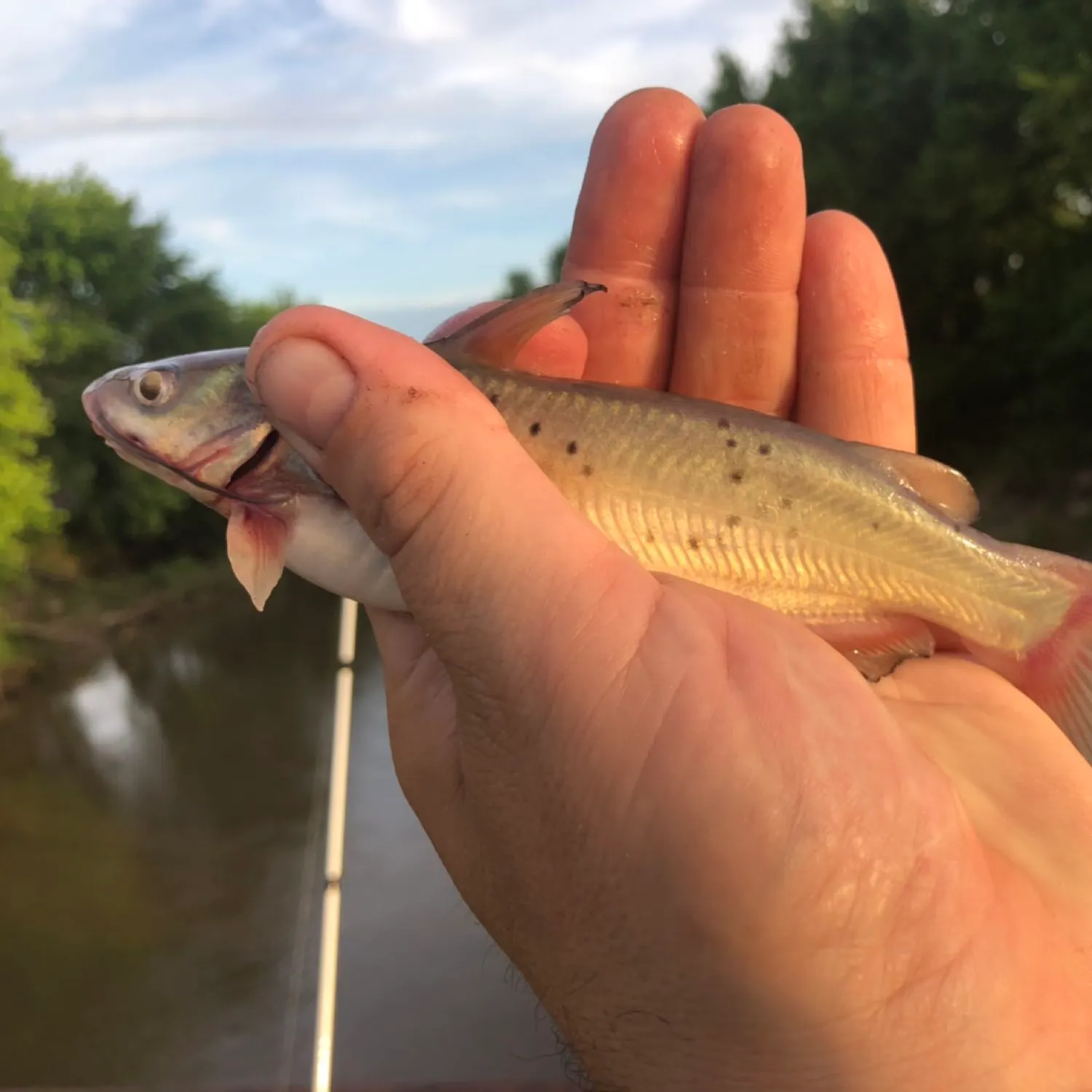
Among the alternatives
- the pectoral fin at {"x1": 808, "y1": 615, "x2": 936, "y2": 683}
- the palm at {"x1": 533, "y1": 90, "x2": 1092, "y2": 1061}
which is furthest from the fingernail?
the pectoral fin at {"x1": 808, "y1": 615, "x2": 936, "y2": 683}

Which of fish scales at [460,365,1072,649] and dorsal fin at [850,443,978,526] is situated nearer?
fish scales at [460,365,1072,649]

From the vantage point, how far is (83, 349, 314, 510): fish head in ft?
9.56

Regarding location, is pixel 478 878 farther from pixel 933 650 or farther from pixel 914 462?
pixel 914 462

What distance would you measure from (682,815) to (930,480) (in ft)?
5.44

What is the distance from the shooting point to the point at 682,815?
2.19m

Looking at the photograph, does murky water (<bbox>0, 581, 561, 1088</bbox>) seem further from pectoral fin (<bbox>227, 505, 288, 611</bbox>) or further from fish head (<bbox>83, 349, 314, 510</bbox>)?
fish head (<bbox>83, 349, 314, 510</bbox>)

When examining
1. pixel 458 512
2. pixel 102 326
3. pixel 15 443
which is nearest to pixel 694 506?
pixel 458 512

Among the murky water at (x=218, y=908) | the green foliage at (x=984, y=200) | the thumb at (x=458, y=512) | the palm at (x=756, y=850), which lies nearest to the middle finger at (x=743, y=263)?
the palm at (x=756, y=850)

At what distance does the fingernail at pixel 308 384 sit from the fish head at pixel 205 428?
44 cm

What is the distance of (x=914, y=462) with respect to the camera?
10.4ft

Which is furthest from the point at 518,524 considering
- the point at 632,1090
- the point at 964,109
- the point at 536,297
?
the point at 964,109

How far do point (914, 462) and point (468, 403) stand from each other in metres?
1.69

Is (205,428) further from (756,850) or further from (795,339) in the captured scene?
(795,339)

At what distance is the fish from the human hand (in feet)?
1.24
